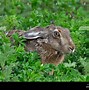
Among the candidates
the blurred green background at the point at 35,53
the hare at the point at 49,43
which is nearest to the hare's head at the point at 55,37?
the hare at the point at 49,43

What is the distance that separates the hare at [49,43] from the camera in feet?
27.7

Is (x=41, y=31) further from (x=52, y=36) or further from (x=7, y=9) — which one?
(x=7, y=9)

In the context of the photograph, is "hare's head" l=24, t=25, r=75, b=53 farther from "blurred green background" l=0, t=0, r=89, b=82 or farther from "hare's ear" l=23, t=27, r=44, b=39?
"blurred green background" l=0, t=0, r=89, b=82

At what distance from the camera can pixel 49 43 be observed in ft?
28.1

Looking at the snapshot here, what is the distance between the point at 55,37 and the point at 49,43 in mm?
140

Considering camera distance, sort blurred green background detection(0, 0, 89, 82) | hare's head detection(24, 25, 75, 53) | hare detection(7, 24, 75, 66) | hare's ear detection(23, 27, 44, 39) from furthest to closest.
→ hare's ear detection(23, 27, 44, 39) → hare detection(7, 24, 75, 66) → hare's head detection(24, 25, 75, 53) → blurred green background detection(0, 0, 89, 82)

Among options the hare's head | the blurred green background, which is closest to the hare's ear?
the hare's head

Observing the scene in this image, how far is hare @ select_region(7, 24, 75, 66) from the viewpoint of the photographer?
333 inches

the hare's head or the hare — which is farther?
the hare

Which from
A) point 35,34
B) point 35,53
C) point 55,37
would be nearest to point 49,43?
point 55,37

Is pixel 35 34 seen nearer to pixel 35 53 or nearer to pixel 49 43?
pixel 49 43

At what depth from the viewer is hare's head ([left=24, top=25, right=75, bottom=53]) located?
834cm

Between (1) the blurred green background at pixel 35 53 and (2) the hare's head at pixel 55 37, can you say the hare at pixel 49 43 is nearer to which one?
(2) the hare's head at pixel 55 37

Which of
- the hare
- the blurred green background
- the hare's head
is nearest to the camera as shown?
the blurred green background
